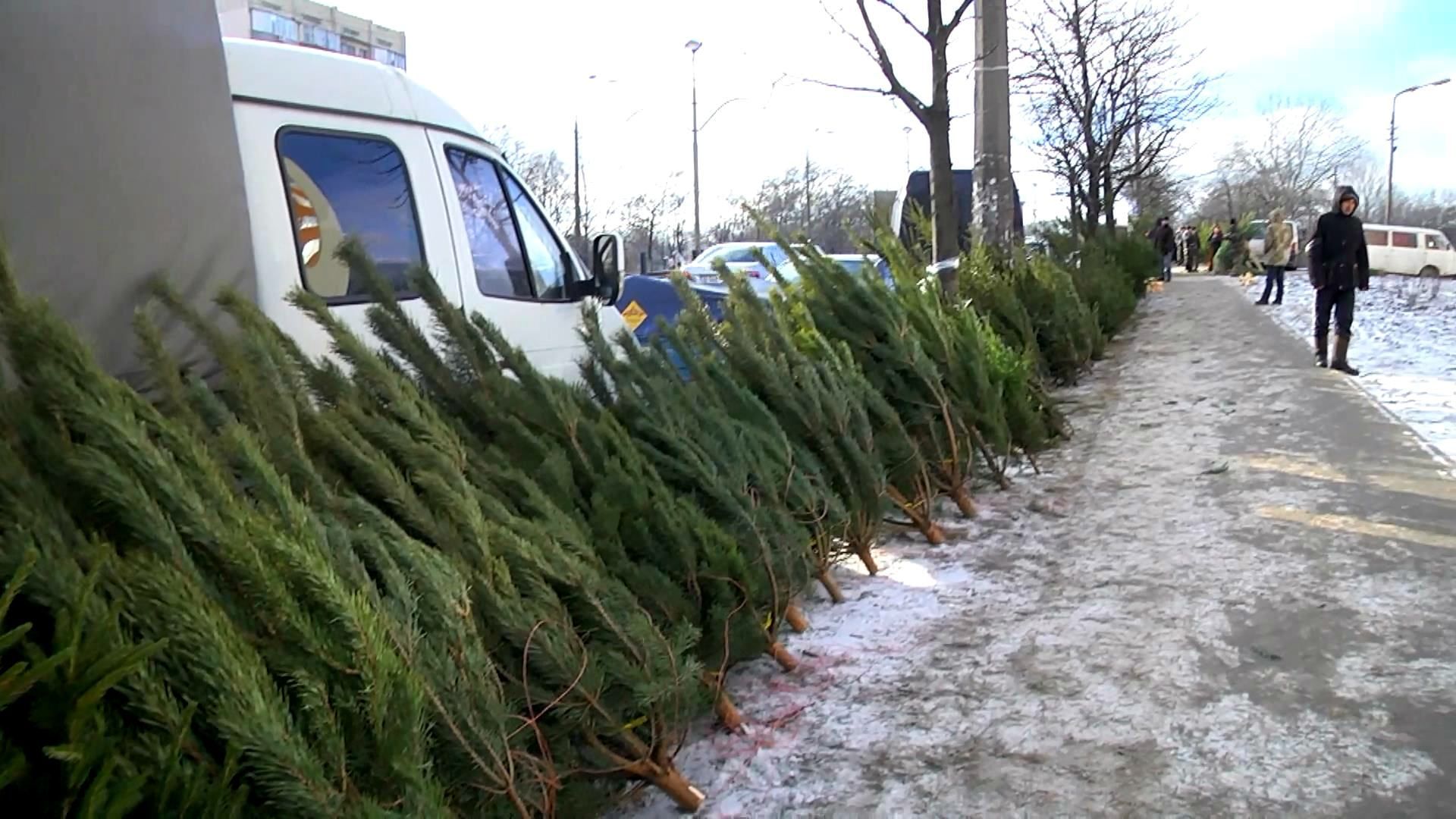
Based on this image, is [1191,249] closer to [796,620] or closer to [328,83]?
[796,620]

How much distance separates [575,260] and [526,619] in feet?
11.6

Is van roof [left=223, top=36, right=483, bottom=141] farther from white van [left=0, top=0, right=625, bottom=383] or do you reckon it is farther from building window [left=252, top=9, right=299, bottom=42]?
building window [left=252, top=9, right=299, bottom=42]

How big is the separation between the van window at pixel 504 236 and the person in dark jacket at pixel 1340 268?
7.42 metres

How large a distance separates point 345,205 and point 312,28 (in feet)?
32.7

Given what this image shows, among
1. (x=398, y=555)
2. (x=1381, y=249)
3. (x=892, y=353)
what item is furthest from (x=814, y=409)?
(x=1381, y=249)

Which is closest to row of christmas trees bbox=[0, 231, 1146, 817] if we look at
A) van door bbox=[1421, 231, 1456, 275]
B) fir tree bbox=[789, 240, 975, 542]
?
fir tree bbox=[789, 240, 975, 542]

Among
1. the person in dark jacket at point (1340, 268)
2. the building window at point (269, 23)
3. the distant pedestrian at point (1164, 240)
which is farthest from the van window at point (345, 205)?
the distant pedestrian at point (1164, 240)

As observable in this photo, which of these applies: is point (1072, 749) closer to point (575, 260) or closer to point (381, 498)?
point (381, 498)

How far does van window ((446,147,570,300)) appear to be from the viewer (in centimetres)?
500

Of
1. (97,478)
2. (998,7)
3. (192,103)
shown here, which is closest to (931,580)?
(192,103)

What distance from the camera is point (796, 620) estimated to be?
162 inches

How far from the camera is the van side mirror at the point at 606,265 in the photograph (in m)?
5.50

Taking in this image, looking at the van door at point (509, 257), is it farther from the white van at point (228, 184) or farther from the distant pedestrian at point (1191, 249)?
the distant pedestrian at point (1191, 249)

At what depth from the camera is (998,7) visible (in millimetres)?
9977
